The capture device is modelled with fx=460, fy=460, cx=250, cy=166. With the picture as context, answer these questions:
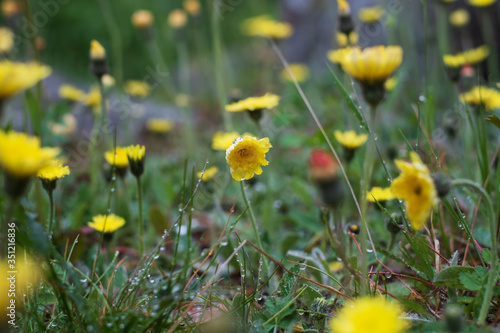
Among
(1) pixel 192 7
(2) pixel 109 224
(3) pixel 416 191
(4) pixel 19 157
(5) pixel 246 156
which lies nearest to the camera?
(4) pixel 19 157

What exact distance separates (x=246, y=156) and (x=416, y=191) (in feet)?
1.44

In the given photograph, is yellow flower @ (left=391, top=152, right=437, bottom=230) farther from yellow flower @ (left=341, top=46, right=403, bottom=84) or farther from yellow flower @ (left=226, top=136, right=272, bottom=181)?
yellow flower @ (left=226, top=136, right=272, bottom=181)

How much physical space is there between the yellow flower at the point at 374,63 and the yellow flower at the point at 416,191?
16 centimetres

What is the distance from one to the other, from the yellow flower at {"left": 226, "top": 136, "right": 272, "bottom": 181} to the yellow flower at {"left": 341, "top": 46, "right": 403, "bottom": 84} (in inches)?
12.6

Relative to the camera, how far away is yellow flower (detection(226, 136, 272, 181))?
1.09m

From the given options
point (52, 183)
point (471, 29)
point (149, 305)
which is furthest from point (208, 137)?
point (149, 305)

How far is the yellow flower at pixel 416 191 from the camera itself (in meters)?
0.74

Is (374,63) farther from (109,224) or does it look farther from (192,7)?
(192,7)

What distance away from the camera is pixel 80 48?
5.23 metres

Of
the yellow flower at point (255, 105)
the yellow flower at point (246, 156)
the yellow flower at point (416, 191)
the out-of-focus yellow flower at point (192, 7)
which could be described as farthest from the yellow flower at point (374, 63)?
the out-of-focus yellow flower at point (192, 7)

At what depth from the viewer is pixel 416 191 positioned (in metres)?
0.80

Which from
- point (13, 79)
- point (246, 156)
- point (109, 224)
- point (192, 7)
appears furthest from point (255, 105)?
point (192, 7)

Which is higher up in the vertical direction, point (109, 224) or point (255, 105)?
point (255, 105)

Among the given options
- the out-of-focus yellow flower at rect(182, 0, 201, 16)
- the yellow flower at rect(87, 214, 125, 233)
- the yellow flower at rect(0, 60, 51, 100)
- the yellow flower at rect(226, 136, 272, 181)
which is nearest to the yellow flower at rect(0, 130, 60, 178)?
the yellow flower at rect(0, 60, 51, 100)
